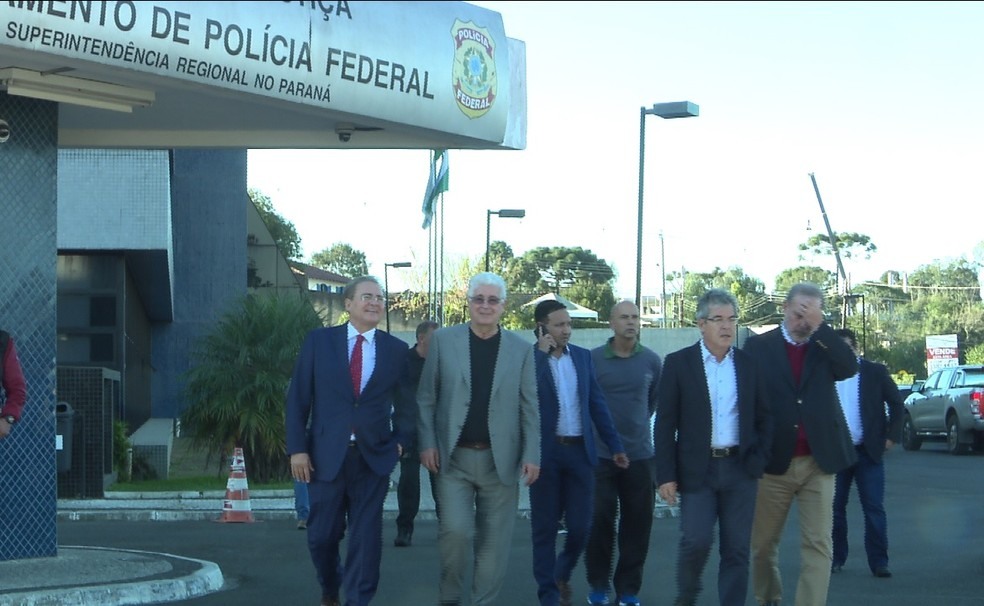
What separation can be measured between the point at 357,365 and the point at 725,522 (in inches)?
85.0

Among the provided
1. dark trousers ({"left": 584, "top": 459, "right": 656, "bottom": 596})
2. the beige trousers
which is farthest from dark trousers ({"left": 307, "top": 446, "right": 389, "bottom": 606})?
the beige trousers

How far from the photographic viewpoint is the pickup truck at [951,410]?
2920cm

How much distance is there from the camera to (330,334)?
8.11 metres

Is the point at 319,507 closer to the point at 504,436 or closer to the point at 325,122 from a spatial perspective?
the point at 504,436

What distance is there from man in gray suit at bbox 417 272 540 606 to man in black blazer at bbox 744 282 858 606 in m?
1.29

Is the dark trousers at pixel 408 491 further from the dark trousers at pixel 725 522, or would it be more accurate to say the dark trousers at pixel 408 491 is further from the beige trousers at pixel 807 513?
the dark trousers at pixel 725 522

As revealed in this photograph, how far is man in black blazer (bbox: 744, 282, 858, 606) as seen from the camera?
7.77m

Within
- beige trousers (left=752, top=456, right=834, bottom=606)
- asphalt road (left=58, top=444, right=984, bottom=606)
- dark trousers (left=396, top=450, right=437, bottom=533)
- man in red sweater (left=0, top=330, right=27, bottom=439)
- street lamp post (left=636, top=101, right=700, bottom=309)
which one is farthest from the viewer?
street lamp post (left=636, top=101, right=700, bottom=309)

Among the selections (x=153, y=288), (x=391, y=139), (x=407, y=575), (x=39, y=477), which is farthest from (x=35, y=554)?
(x=153, y=288)

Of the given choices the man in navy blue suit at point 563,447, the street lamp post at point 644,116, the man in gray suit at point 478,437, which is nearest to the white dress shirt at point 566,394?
the man in navy blue suit at point 563,447

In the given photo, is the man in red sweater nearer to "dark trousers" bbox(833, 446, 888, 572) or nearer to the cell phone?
the cell phone

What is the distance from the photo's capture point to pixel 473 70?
10875mm

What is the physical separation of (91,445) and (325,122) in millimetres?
8574

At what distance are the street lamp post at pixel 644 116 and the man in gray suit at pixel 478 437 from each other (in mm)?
13455
